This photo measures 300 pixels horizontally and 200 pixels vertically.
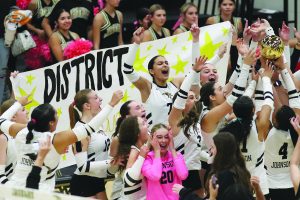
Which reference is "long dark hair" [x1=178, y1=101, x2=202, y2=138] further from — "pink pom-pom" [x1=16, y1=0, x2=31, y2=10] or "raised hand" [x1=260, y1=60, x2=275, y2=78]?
"pink pom-pom" [x1=16, y1=0, x2=31, y2=10]

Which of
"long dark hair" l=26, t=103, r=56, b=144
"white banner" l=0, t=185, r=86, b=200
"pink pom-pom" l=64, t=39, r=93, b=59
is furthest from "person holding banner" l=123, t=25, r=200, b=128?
"white banner" l=0, t=185, r=86, b=200

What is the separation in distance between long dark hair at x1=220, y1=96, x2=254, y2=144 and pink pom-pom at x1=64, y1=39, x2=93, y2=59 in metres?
3.19

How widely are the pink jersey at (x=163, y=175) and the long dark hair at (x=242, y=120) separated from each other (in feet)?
1.74

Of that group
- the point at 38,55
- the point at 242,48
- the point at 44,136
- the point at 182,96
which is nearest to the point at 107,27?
the point at 38,55

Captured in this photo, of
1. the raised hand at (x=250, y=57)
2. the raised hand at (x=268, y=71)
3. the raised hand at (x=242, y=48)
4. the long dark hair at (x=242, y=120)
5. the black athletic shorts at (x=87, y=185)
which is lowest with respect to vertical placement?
the black athletic shorts at (x=87, y=185)

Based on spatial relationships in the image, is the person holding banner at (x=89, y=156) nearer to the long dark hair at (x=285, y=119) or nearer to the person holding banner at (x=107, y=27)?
the long dark hair at (x=285, y=119)

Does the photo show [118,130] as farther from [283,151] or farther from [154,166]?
[283,151]

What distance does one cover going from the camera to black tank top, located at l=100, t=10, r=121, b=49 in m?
12.4

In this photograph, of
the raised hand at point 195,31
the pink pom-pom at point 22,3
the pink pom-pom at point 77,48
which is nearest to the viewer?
the raised hand at point 195,31

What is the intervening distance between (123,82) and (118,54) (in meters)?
0.34

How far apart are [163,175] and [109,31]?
3.80 meters

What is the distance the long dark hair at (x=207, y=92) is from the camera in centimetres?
984

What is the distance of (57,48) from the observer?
12.1 meters

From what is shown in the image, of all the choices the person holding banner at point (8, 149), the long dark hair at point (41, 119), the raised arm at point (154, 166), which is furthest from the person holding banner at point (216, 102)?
the person holding banner at point (8, 149)
